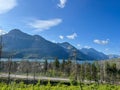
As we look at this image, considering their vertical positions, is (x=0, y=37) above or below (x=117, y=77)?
above

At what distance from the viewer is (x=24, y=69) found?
460 ft

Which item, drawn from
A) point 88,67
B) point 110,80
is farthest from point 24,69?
point 110,80

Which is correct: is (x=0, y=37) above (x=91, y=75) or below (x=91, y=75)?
above

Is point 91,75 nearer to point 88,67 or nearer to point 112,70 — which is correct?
point 88,67

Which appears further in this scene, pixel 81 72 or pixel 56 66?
pixel 56 66

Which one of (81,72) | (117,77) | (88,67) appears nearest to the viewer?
(81,72)

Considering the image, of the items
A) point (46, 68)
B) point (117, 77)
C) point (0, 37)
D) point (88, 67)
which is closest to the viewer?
point (0, 37)

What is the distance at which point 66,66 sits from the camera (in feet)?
435

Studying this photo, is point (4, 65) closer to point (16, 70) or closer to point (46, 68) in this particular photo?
point (16, 70)

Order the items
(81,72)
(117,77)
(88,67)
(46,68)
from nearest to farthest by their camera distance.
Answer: (81,72) → (88,67) → (117,77) → (46,68)

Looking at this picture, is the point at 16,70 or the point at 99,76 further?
the point at 16,70

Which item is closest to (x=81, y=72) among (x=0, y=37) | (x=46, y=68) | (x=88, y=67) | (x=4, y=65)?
(x=88, y=67)

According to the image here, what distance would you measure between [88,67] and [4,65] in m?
48.8

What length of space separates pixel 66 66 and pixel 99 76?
18.4 m
